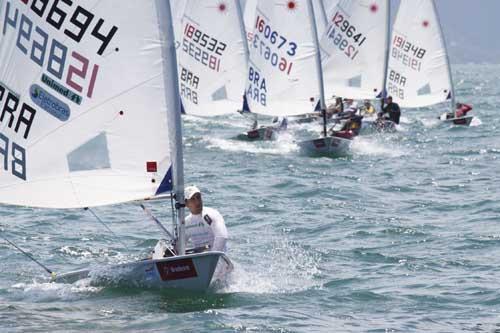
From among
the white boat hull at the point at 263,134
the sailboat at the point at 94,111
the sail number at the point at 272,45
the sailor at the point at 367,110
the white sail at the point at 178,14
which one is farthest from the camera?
the sailor at the point at 367,110

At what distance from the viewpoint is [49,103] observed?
12.3 metres

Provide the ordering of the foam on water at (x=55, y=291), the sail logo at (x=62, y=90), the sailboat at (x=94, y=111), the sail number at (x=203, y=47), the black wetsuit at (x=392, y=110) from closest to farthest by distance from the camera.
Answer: the sailboat at (x=94, y=111) → the sail logo at (x=62, y=90) → the foam on water at (x=55, y=291) → the sail number at (x=203, y=47) → the black wetsuit at (x=392, y=110)

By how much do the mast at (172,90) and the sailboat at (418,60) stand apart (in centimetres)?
2734

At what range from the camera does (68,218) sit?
19.1 meters

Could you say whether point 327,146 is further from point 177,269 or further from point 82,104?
point 82,104

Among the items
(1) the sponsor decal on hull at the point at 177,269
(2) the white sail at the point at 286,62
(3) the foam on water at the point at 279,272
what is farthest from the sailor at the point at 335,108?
(1) the sponsor decal on hull at the point at 177,269

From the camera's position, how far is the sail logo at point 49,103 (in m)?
12.3

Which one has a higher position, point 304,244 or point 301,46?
point 301,46

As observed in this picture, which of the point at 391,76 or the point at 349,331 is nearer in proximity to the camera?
the point at 349,331

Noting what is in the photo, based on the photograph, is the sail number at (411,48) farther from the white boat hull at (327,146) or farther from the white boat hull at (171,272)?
the white boat hull at (171,272)

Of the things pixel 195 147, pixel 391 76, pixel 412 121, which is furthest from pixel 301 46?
pixel 412 121

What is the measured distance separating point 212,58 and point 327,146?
5.23 m

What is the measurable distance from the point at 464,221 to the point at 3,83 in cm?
860

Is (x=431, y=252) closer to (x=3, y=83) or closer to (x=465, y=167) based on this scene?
(x=3, y=83)
